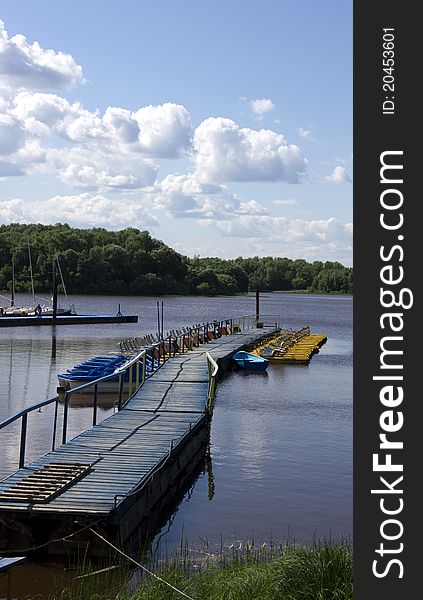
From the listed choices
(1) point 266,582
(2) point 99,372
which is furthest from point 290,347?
(1) point 266,582

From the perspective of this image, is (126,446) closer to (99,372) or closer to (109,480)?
(109,480)

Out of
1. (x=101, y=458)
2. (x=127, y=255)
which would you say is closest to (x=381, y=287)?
(x=101, y=458)

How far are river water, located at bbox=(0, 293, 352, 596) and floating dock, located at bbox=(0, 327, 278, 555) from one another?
0.78 metres

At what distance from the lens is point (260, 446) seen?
75.1ft

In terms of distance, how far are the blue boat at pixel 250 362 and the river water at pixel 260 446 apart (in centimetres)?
55

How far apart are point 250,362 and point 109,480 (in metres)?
29.8

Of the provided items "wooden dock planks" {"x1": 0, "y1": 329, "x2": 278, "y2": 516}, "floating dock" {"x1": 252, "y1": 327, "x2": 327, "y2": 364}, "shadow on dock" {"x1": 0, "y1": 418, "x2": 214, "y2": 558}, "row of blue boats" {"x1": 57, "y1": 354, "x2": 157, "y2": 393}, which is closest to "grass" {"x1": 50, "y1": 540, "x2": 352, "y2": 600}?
"shadow on dock" {"x1": 0, "y1": 418, "x2": 214, "y2": 558}

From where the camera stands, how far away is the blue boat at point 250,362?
43375 millimetres

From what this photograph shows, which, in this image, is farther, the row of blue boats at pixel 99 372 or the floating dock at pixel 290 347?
the floating dock at pixel 290 347

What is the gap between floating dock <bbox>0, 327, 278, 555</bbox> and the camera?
12.1 metres

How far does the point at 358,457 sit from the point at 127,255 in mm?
155221

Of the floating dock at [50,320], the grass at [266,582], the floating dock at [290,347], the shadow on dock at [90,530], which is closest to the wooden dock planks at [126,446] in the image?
the shadow on dock at [90,530]

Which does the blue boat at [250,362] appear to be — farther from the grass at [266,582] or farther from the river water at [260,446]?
the grass at [266,582]

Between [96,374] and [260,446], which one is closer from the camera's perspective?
[260,446]
